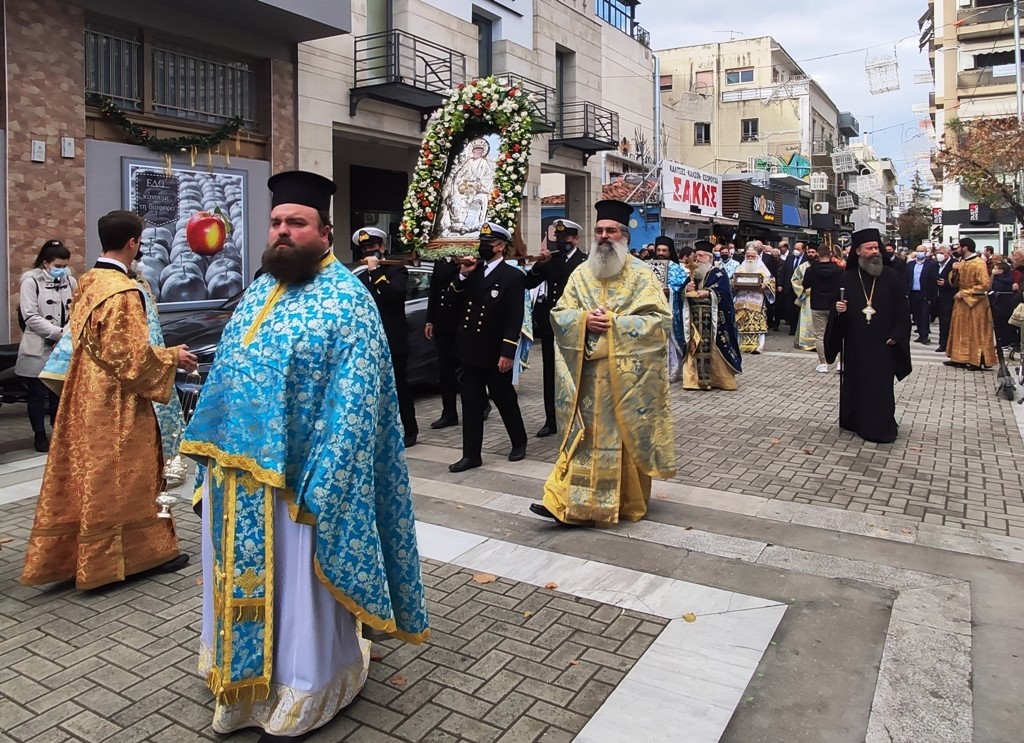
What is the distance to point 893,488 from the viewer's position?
254 inches

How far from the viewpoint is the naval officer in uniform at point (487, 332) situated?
6.88 metres

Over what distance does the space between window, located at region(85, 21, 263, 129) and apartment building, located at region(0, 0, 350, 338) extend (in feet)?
0.06

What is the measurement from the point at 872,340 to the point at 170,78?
11.0 m

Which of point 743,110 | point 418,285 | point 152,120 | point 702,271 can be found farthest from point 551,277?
point 743,110

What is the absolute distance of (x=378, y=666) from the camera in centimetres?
357

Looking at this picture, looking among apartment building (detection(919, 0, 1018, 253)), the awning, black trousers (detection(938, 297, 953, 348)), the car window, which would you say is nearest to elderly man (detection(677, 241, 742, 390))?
the car window

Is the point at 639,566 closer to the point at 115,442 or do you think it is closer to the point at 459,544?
the point at 459,544

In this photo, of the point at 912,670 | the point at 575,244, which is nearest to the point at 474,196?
the point at 575,244

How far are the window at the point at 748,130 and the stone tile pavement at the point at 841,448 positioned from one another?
36922 mm

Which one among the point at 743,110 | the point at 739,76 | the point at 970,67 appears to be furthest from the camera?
the point at 970,67

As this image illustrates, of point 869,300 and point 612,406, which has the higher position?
point 869,300

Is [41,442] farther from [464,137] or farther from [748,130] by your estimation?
[748,130]

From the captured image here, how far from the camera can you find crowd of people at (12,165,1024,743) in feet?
9.27

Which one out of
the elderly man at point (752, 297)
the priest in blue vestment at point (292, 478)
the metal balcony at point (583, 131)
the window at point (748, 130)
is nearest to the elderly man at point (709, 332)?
the elderly man at point (752, 297)
